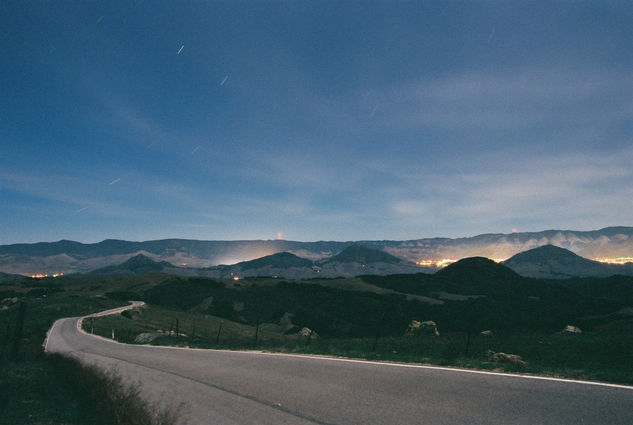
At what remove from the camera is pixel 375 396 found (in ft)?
27.0

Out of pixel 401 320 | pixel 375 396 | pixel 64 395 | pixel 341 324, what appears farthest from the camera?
pixel 341 324

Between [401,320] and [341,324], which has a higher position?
[401,320]

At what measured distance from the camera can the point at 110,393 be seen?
10.0m

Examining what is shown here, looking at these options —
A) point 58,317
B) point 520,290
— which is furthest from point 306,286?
point 520,290

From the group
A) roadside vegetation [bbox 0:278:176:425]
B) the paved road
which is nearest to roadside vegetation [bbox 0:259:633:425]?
roadside vegetation [bbox 0:278:176:425]

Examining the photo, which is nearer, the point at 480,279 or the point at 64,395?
the point at 64,395

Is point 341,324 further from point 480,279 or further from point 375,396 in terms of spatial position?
point 480,279

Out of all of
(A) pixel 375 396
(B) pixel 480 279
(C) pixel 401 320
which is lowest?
(C) pixel 401 320

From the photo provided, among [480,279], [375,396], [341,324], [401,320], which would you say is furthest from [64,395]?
[480,279]

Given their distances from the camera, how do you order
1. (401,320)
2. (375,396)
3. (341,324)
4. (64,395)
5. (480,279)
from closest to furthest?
(375,396) → (64,395) → (401,320) → (341,324) → (480,279)

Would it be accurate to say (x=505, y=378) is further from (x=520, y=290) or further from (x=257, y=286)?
(x=520, y=290)

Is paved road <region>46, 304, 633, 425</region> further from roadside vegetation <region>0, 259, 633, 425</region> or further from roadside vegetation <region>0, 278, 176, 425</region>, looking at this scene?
roadside vegetation <region>0, 259, 633, 425</region>

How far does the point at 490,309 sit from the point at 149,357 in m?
105

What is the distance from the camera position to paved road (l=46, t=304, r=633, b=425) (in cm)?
645
